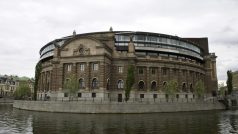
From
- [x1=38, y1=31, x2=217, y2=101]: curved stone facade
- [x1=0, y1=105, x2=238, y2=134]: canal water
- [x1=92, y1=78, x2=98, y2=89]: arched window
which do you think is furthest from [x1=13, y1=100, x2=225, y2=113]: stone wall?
[x1=0, y1=105, x2=238, y2=134]: canal water

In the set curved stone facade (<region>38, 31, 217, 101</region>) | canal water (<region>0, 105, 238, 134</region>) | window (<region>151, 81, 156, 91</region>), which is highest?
curved stone facade (<region>38, 31, 217, 101</region>)

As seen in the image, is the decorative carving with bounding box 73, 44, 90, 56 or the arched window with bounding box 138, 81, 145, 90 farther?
the arched window with bounding box 138, 81, 145, 90

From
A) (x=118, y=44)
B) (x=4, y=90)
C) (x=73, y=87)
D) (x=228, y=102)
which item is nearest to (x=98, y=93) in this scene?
(x=73, y=87)

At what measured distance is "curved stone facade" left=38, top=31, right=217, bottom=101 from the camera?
6034cm

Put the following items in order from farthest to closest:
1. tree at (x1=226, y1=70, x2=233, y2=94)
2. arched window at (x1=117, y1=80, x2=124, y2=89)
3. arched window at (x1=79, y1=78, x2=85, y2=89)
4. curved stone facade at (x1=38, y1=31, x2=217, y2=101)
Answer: tree at (x1=226, y1=70, x2=233, y2=94) → arched window at (x1=117, y1=80, x2=124, y2=89) → arched window at (x1=79, y1=78, x2=85, y2=89) → curved stone facade at (x1=38, y1=31, x2=217, y2=101)

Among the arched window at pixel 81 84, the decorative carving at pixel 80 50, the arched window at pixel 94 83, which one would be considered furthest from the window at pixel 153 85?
the decorative carving at pixel 80 50

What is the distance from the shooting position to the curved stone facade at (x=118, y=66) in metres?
60.3

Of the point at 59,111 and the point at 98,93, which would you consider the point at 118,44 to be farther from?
the point at 59,111

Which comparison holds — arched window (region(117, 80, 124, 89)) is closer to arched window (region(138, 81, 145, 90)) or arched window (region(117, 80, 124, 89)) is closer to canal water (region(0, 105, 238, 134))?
arched window (region(138, 81, 145, 90))

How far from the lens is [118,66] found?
65.4 meters

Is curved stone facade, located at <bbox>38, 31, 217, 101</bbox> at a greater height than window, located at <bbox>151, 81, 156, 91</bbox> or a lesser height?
greater

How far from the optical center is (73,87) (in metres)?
55.9

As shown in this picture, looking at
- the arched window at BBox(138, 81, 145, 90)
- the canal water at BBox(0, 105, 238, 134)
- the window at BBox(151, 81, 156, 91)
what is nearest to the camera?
the canal water at BBox(0, 105, 238, 134)

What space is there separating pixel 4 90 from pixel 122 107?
466 ft
